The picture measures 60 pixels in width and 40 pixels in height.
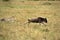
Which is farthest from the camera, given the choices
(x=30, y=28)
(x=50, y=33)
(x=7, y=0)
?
(x=7, y=0)

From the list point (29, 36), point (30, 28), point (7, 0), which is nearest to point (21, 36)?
point (29, 36)

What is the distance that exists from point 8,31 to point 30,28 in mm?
860

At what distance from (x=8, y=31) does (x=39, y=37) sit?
1.21m

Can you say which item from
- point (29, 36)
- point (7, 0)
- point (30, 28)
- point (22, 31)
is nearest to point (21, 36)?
point (29, 36)

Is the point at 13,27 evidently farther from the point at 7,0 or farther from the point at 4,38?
the point at 7,0

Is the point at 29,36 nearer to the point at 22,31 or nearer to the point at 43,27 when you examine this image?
the point at 22,31

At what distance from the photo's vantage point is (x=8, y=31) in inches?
277

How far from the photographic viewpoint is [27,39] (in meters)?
6.02

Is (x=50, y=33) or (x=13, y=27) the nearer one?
(x=50, y=33)

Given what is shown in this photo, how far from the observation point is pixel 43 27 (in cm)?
786

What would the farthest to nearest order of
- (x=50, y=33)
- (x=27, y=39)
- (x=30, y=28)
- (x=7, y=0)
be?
(x=7, y=0) → (x=30, y=28) → (x=50, y=33) → (x=27, y=39)

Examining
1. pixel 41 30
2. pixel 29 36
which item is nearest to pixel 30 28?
pixel 41 30

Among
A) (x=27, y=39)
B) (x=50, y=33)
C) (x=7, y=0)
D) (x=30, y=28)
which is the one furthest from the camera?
(x=7, y=0)

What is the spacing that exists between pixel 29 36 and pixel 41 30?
3.34 ft
